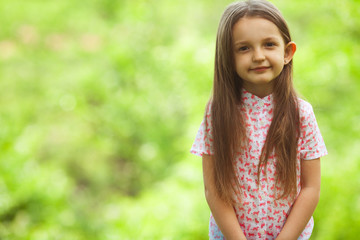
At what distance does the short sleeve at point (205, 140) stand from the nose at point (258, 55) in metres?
0.24

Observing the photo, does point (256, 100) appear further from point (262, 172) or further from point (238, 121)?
point (262, 172)

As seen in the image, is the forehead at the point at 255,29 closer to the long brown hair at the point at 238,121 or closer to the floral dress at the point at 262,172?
the long brown hair at the point at 238,121

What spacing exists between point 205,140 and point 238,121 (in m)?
0.13

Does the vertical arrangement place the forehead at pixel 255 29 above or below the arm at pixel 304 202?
above

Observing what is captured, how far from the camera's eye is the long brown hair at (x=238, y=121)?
131 centimetres

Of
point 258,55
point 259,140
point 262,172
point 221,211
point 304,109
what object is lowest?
point 221,211

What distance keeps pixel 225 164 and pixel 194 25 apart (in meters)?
6.58

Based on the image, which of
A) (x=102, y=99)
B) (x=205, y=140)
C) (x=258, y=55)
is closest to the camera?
(x=258, y=55)

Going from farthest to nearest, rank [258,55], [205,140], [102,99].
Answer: [102,99] < [205,140] < [258,55]

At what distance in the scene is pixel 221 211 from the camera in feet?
4.40

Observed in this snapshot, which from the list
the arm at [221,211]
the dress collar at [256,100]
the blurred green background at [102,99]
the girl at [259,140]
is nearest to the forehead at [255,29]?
the girl at [259,140]

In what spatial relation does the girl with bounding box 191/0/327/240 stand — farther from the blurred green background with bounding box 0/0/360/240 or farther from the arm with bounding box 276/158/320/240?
the blurred green background with bounding box 0/0/360/240

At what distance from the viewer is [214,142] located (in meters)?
1.36

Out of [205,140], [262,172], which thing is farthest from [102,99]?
[262,172]
